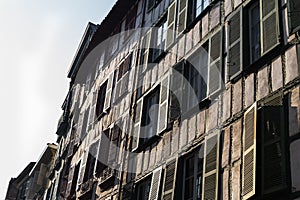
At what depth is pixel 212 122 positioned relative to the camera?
9844 mm

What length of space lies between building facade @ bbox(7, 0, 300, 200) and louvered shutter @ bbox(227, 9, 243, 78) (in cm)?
3

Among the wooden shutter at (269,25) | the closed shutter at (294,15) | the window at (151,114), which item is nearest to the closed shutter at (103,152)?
the window at (151,114)

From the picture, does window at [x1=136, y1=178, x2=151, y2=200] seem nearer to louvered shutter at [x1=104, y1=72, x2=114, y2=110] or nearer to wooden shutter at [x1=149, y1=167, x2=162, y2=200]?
wooden shutter at [x1=149, y1=167, x2=162, y2=200]

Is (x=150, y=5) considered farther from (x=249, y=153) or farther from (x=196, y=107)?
(x=249, y=153)

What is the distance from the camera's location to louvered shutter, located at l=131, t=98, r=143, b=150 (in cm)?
1339

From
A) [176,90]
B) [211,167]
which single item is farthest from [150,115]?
[211,167]

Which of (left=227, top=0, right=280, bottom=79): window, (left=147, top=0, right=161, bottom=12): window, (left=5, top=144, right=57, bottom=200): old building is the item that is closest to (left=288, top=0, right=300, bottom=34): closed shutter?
(left=227, top=0, right=280, bottom=79): window

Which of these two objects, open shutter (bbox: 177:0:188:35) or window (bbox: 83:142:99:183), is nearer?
open shutter (bbox: 177:0:188:35)

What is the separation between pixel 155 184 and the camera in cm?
1115

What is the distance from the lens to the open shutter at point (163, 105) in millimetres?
11948

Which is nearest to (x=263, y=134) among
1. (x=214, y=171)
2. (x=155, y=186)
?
(x=214, y=171)

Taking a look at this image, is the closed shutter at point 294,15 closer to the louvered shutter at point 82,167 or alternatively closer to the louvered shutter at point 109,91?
the louvered shutter at point 109,91

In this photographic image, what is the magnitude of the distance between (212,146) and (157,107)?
3987 millimetres

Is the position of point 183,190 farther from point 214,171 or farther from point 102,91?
point 102,91
